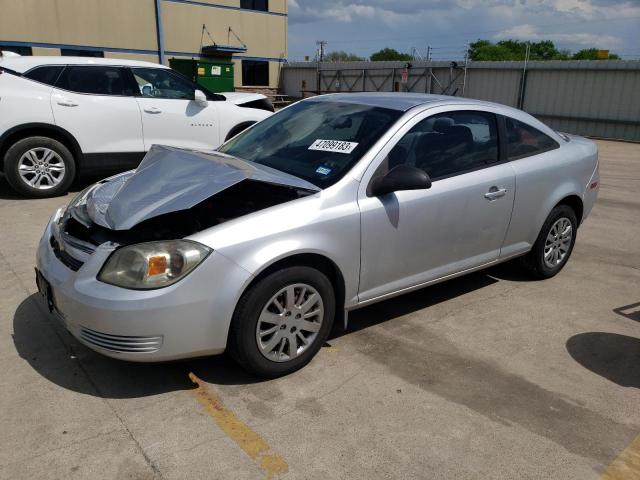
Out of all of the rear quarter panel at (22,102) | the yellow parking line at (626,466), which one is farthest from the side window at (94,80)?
the yellow parking line at (626,466)

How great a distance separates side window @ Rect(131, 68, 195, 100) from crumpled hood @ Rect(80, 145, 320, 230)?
4134 millimetres

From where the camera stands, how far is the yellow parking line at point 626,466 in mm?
2586

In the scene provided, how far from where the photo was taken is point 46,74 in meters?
7.05

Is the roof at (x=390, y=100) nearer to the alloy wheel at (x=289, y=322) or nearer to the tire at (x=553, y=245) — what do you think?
the tire at (x=553, y=245)

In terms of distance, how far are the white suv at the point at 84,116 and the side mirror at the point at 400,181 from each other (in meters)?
5.04

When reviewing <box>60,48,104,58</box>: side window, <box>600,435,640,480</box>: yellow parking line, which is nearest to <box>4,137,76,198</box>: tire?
<box>600,435,640,480</box>: yellow parking line

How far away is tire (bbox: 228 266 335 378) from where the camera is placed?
9.87 feet

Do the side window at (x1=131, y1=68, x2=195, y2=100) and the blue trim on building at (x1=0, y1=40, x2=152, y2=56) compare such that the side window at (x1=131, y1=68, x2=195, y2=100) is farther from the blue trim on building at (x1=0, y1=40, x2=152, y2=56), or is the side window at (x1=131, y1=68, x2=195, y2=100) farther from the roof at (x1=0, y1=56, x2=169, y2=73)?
the blue trim on building at (x1=0, y1=40, x2=152, y2=56)

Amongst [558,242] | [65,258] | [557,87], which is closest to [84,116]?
[65,258]

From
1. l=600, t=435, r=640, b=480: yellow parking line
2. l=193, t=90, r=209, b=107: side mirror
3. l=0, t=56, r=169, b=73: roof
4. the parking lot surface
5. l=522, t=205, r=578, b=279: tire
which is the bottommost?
l=600, t=435, r=640, b=480: yellow parking line

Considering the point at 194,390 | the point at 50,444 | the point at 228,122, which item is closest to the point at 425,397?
the point at 194,390

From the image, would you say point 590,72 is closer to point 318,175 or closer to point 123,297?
point 318,175

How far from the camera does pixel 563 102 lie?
781 inches

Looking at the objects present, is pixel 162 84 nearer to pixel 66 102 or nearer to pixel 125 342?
pixel 66 102
